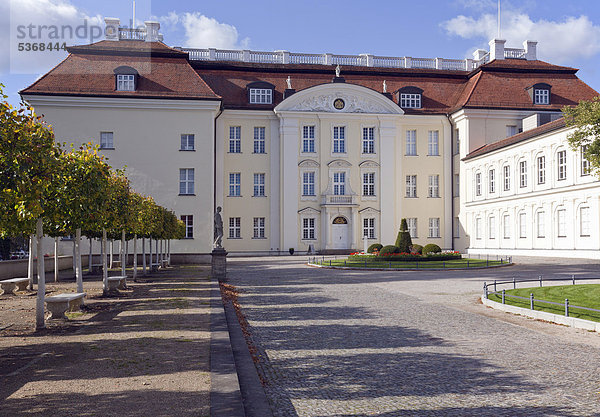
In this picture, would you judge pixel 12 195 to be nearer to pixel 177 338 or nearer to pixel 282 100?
pixel 177 338

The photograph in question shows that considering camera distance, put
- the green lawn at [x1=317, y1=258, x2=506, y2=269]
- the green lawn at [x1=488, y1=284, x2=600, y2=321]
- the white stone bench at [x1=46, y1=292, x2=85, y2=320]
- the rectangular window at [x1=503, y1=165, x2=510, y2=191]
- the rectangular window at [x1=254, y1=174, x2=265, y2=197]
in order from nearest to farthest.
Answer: the white stone bench at [x1=46, y1=292, x2=85, y2=320]
the green lawn at [x1=488, y1=284, x2=600, y2=321]
the green lawn at [x1=317, y1=258, x2=506, y2=269]
the rectangular window at [x1=503, y1=165, x2=510, y2=191]
the rectangular window at [x1=254, y1=174, x2=265, y2=197]

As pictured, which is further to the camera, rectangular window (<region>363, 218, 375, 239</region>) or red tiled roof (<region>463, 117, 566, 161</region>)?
rectangular window (<region>363, 218, 375, 239</region>)

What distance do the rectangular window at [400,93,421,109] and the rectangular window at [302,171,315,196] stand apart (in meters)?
11.1

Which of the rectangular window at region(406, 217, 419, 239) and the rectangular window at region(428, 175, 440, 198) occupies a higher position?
the rectangular window at region(428, 175, 440, 198)

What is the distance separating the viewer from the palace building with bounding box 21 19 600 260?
4506cm

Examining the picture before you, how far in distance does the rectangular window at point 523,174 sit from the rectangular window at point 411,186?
11.8 m

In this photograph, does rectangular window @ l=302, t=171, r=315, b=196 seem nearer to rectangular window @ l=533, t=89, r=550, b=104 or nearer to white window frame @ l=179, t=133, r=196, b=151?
white window frame @ l=179, t=133, r=196, b=151

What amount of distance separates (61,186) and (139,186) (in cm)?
3357

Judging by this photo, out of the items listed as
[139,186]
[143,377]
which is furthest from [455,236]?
[143,377]

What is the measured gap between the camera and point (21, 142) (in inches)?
374

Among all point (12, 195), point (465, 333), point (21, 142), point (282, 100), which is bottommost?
point (465, 333)

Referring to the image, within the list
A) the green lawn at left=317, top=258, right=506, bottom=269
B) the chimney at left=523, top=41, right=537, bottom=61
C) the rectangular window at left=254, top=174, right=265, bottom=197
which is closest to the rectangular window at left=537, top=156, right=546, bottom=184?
the green lawn at left=317, top=258, right=506, bottom=269

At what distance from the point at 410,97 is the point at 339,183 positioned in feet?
35.4

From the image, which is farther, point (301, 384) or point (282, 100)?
point (282, 100)
